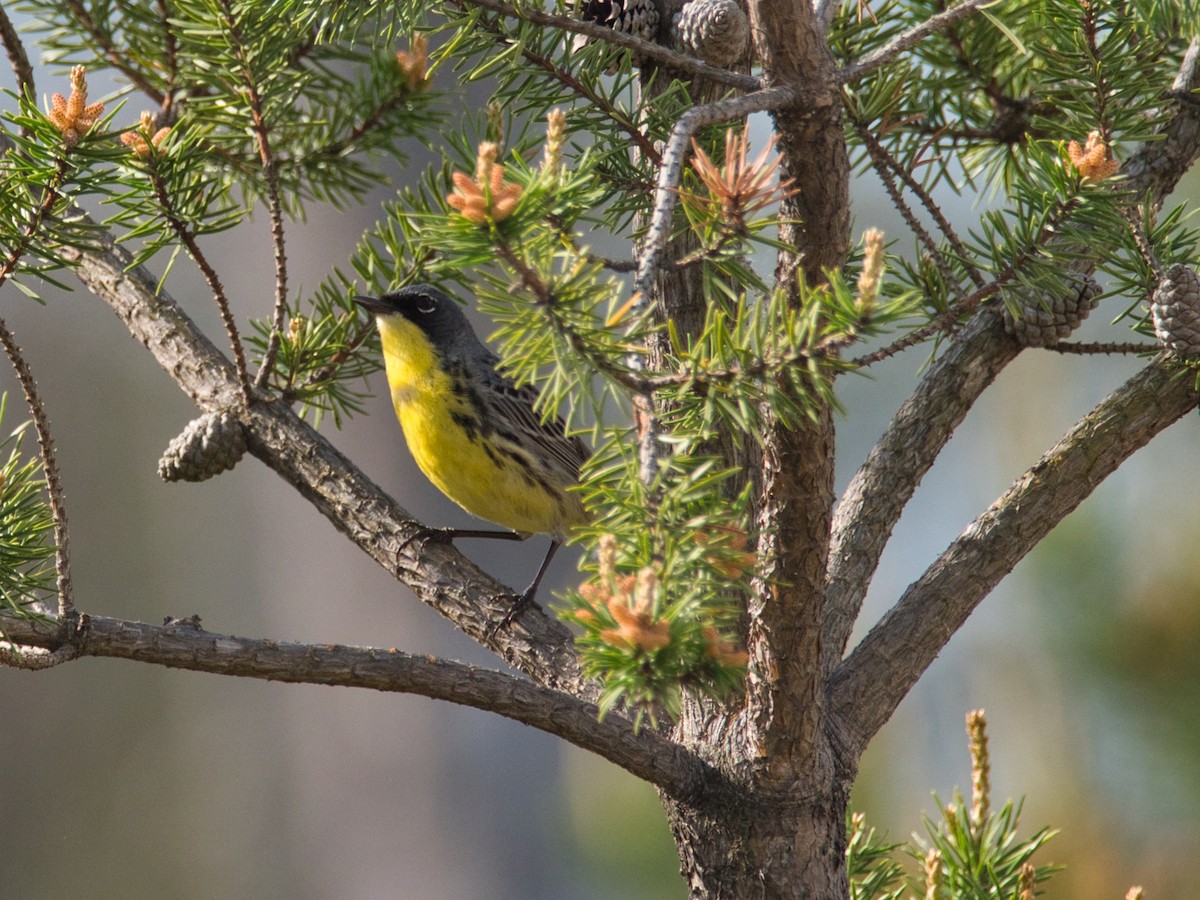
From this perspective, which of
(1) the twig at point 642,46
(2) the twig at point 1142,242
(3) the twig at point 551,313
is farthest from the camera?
(2) the twig at point 1142,242

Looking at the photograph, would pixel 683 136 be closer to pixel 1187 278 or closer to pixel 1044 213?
pixel 1044 213

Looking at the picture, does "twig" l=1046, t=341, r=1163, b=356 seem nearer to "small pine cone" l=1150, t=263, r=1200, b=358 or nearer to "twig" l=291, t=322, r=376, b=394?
"small pine cone" l=1150, t=263, r=1200, b=358

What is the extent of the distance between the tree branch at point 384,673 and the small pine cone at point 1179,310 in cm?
75

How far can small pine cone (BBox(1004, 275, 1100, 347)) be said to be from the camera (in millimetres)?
1640

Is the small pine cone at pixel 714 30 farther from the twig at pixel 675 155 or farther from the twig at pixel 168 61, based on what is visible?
the twig at pixel 168 61

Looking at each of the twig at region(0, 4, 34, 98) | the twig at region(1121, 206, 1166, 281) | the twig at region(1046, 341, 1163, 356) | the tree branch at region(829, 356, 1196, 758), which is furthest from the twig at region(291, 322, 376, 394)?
the twig at region(1121, 206, 1166, 281)

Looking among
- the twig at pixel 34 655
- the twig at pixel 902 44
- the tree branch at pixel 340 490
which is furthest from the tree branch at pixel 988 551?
the twig at pixel 34 655

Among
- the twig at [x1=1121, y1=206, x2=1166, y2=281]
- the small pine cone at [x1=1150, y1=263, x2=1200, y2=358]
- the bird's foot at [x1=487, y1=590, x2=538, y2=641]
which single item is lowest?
the bird's foot at [x1=487, y1=590, x2=538, y2=641]

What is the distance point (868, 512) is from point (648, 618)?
0.92m

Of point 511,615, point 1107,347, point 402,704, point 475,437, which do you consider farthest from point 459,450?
point 402,704

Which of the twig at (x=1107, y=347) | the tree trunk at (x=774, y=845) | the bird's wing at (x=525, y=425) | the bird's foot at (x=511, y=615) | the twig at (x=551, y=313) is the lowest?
the tree trunk at (x=774, y=845)

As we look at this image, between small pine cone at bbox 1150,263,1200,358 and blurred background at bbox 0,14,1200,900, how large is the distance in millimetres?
344

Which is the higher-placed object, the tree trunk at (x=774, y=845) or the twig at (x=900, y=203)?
the twig at (x=900, y=203)

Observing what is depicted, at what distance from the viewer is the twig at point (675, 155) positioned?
3.10 feet
